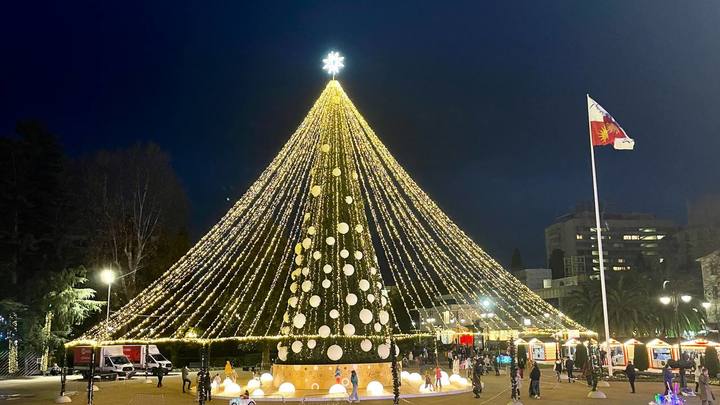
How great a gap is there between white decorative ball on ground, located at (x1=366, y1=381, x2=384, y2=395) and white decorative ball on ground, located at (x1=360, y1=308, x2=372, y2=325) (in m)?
2.22

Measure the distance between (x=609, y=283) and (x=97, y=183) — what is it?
39114 mm

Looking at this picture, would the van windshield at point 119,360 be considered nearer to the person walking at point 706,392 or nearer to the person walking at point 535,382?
the person walking at point 535,382

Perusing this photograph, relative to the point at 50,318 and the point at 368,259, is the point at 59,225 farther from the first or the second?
the point at 368,259

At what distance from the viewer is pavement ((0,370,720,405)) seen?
22744 mm

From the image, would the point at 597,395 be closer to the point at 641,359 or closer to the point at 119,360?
the point at 641,359

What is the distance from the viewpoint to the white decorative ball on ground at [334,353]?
77.7 ft

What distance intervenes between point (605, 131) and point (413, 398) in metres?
16.0

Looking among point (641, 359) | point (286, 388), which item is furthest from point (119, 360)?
point (641, 359)

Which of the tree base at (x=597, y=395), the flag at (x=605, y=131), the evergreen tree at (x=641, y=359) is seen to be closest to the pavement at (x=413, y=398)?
the tree base at (x=597, y=395)

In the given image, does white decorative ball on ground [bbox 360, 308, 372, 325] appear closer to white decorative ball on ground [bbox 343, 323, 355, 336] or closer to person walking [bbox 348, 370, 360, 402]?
white decorative ball on ground [bbox 343, 323, 355, 336]

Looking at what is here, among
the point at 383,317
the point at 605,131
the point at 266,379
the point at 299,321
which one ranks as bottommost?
the point at 266,379

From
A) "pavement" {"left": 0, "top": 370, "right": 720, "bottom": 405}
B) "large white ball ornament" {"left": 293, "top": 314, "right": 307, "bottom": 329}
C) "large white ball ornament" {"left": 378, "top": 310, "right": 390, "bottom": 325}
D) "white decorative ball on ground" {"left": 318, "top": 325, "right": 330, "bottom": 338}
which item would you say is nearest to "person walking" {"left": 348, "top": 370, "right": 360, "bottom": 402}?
"pavement" {"left": 0, "top": 370, "right": 720, "bottom": 405}

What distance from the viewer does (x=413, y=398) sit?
2306cm

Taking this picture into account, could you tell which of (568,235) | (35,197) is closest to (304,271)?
(35,197)
